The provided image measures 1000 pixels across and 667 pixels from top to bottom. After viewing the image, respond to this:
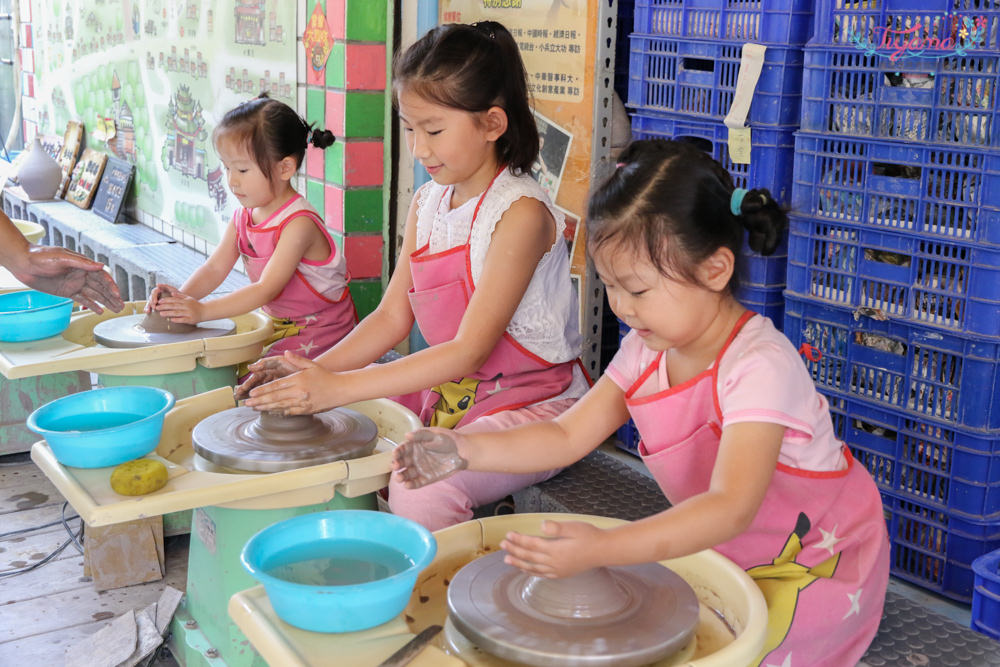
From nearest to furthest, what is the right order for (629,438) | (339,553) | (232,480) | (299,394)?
(339,553)
(232,480)
(299,394)
(629,438)

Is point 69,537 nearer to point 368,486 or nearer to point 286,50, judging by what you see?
point 368,486

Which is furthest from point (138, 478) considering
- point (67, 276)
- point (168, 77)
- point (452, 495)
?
point (168, 77)

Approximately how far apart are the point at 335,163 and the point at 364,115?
8.1 inches

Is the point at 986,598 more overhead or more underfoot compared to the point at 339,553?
more underfoot

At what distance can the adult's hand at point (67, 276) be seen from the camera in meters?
2.70

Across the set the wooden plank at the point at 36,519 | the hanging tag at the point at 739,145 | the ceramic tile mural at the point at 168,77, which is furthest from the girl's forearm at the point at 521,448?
the ceramic tile mural at the point at 168,77

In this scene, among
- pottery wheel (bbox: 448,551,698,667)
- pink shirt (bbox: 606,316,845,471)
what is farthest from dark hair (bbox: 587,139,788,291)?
pottery wheel (bbox: 448,551,698,667)

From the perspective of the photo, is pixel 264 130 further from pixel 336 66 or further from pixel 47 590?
pixel 47 590

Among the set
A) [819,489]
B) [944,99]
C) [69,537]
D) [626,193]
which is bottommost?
[69,537]

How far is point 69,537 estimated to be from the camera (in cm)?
305

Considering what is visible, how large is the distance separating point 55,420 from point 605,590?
1164 mm

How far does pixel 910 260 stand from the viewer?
2172mm

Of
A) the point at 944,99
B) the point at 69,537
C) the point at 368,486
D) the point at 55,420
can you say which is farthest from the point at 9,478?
the point at 944,99

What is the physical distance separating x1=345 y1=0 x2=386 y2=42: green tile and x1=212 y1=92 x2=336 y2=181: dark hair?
51cm
